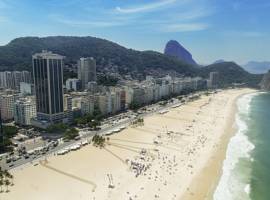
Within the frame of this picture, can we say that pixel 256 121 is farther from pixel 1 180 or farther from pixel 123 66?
pixel 123 66

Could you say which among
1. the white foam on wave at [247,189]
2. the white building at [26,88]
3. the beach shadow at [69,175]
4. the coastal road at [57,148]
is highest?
the white building at [26,88]

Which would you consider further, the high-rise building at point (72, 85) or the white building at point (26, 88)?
the high-rise building at point (72, 85)

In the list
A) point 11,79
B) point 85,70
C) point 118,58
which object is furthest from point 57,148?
point 118,58

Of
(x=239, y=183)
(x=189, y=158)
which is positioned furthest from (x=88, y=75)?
(x=239, y=183)

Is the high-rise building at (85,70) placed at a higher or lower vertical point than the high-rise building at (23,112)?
higher

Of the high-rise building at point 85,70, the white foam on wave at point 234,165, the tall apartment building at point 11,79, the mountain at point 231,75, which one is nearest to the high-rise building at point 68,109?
the white foam on wave at point 234,165

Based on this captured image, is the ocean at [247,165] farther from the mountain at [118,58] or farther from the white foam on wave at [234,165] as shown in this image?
the mountain at [118,58]

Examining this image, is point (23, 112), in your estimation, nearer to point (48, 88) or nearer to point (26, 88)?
point (48, 88)

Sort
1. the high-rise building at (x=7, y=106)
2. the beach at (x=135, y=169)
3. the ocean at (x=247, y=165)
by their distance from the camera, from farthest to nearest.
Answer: the high-rise building at (x=7, y=106)
the ocean at (x=247, y=165)
the beach at (x=135, y=169)
